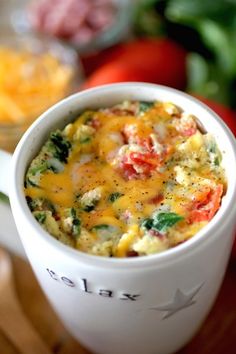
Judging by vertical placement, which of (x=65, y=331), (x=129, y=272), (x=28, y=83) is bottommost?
(x=65, y=331)

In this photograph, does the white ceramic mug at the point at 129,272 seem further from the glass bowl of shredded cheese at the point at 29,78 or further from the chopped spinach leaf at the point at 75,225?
the glass bowl of shredded cheese at the point at 29,78

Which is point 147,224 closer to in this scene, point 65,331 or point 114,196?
point 114,196

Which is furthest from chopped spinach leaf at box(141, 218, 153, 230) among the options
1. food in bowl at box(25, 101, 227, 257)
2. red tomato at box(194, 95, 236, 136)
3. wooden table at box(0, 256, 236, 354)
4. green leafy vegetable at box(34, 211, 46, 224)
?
red tomato at box(194, 95, 236, 136)

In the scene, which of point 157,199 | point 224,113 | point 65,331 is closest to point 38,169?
point 157,199

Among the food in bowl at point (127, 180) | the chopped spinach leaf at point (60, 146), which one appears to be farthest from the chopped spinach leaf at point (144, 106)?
the chopped spinach leaf at point (60, 146)

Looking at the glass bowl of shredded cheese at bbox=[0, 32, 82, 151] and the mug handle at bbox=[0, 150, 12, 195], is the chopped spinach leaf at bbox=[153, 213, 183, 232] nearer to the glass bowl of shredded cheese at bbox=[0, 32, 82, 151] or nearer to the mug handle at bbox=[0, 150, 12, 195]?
the mug handle at bbox=[0, 150, 12, 195]

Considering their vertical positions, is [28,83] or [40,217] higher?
[40,217]

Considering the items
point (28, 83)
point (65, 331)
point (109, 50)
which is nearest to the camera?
point (65, 331)
